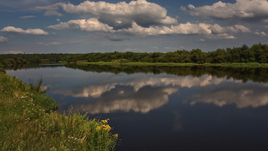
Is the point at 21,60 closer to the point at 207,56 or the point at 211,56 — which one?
the point at 207,56

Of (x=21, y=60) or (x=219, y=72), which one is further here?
(x=21, y=60)

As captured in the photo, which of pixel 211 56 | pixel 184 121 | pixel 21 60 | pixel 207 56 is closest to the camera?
pixel 184 121

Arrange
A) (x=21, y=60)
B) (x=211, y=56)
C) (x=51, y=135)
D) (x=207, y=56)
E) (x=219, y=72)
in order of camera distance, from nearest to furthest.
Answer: (x=51, y=135) → (x=219, y=72) → (x=211, y=56) → (x=207, y=56) → (x=21, y=60)

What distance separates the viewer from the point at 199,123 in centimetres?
838

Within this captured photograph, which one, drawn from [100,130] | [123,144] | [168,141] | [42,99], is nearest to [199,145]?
[168,141]

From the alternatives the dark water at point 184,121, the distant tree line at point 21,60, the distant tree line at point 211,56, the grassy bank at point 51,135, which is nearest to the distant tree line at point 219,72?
the dark water at point 184,121

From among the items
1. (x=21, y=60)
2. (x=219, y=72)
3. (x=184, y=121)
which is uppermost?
(x=21, y=60)

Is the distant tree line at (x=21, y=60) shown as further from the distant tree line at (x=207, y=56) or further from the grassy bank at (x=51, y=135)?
the grassy bank at (x=51, y=135)

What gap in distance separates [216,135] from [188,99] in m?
6.27

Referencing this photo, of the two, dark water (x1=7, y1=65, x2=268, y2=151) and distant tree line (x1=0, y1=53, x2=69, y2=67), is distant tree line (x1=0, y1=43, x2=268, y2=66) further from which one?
dark water (x1=7, y1=65, x2=268, y2=151)

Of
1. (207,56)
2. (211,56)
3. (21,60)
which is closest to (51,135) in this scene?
(211,56)

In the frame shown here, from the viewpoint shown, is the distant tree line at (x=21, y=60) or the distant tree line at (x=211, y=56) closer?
→ the distant tree line at (x=211, y=56)

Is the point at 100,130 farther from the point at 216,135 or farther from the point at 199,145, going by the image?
the point at 216,135

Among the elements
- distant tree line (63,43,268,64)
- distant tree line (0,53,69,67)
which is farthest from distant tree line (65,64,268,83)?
distant tree line (0,53,69,67)
